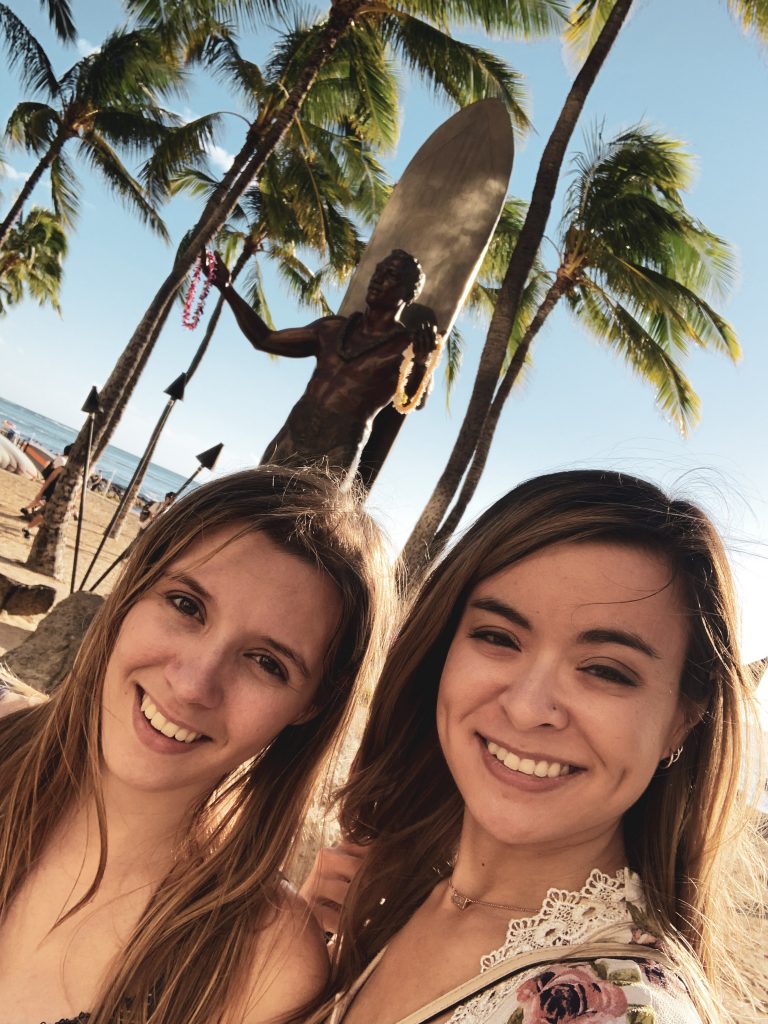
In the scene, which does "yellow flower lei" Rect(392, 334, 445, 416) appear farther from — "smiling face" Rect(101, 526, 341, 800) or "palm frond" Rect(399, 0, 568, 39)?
"palm frond" Rect(399, 0, 568, 39)

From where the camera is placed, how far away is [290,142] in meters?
13.9

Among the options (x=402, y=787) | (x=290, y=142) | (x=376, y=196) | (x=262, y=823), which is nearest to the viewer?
(x=262, y=823)

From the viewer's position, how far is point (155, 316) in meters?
9.28

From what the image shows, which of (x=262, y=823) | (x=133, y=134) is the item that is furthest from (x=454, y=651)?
(x=133, y=134)

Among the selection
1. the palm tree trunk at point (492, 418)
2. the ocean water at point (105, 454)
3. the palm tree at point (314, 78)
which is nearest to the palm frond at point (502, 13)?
the palm tree at point (314, 78)

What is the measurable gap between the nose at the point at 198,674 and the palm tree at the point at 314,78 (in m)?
7.06

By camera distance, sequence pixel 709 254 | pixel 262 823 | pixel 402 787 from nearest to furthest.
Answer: pixel 262 823, pixel 402 787, pixel 709 254

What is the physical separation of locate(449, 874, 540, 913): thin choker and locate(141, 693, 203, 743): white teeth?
71cm

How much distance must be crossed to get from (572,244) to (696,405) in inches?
141

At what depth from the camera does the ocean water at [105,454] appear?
2589 inches

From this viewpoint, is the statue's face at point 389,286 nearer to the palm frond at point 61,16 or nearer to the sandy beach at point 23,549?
the sandy beach at point 23,549

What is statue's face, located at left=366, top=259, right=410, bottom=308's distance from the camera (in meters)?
3.93

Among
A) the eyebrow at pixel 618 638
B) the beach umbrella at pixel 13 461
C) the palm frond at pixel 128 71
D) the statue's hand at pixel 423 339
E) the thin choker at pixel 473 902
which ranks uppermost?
the palm frond at pixel 128 71

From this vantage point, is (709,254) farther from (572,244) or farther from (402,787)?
(402,787)
